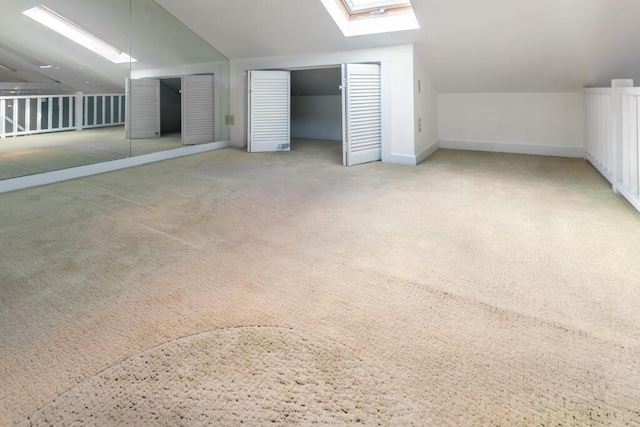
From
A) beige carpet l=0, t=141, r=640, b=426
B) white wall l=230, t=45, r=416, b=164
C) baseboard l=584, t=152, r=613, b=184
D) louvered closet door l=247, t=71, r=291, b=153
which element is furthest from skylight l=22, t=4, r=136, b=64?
baseboard l=584, t=152, r=613, b=184

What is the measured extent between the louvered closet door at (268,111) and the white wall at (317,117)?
123 centimetres

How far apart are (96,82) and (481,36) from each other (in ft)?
10.9

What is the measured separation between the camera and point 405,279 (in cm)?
130

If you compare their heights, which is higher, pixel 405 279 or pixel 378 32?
pixel 378 32

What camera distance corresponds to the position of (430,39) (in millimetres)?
3215

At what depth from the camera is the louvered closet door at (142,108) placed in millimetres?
3492

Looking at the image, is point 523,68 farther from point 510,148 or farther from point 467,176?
point 467,176

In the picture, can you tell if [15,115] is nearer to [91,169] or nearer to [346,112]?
[91,169]

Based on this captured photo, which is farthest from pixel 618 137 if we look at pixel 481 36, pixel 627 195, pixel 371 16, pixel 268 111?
pixel 268 111

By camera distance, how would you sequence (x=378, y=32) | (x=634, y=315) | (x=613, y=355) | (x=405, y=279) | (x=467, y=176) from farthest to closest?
(x=378, y=32) < (x=467, y=176) < (x=405, y=279) < (x=634, y=315) < (x=613, y=355)

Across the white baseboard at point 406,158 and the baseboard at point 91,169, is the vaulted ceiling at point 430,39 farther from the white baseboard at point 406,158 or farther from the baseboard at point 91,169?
the white baseboard at point 406,158

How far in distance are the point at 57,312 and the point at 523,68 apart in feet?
13.0

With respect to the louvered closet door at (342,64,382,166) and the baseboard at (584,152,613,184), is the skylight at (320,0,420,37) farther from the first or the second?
the baseboard at (584,152,613,184)

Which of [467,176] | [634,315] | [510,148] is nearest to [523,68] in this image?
[510,148]
